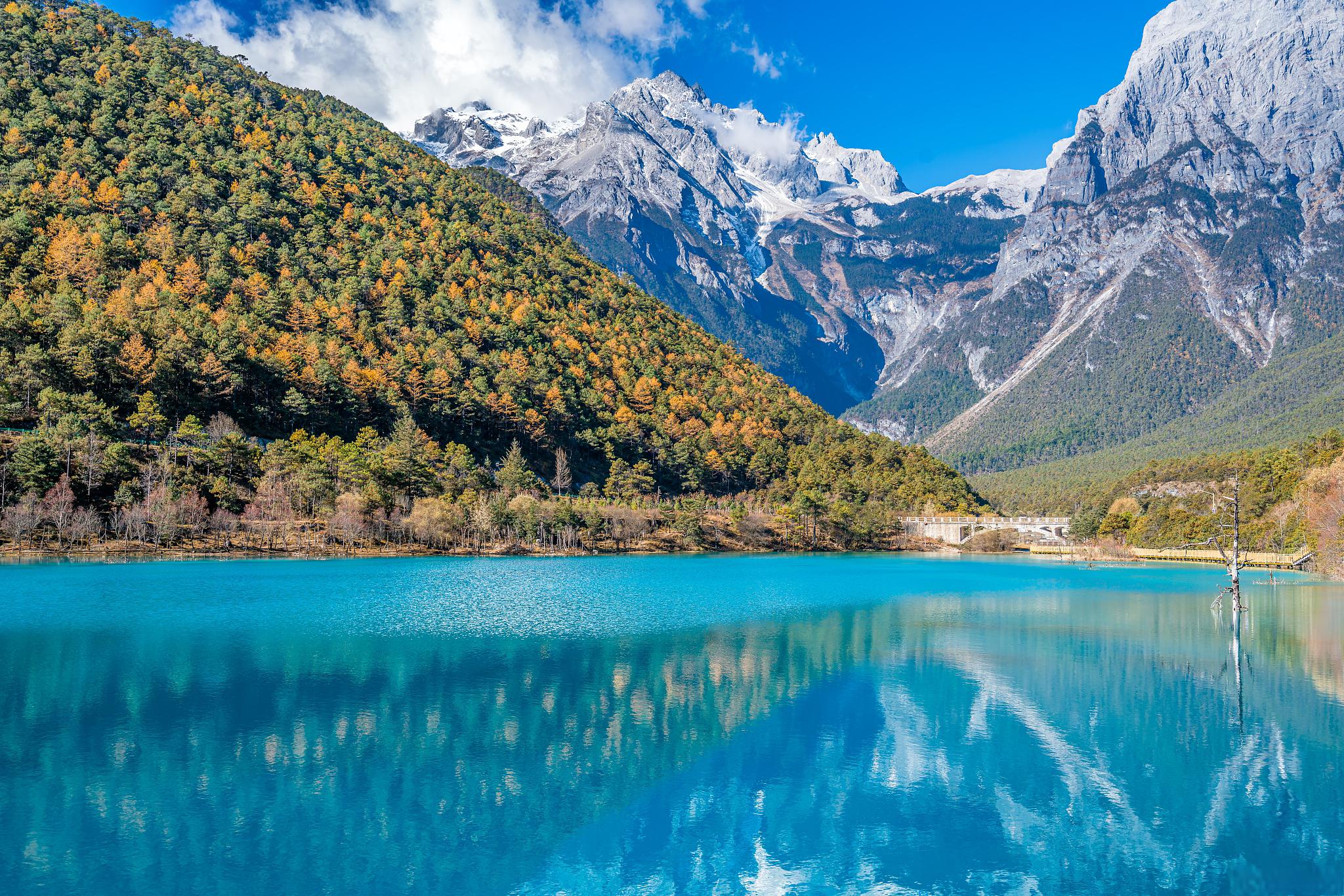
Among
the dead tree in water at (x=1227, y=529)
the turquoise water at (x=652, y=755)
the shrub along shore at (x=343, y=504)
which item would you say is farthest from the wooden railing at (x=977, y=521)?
the turquoise water at (x=652, y=755)

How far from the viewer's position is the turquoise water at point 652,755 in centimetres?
1803

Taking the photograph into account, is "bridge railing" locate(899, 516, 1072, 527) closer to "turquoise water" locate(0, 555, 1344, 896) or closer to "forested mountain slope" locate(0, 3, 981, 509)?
"forested mountain slope" locate(0, 3, 981, 509)

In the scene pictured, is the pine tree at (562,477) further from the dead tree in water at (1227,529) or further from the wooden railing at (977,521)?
the dead tree in water at (1227,529)

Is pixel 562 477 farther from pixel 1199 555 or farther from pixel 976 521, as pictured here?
pixel 1199 555

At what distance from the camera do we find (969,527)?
6629 inches

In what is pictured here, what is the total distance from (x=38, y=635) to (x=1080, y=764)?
4160 cm

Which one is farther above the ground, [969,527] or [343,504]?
[343,504]

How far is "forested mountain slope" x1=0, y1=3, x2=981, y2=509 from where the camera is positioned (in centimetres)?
11062

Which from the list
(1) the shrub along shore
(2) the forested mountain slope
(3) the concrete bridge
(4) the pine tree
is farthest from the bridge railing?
(4) the pine tree

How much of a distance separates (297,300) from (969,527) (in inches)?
4798

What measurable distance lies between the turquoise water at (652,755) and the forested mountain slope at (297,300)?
71.1 meters

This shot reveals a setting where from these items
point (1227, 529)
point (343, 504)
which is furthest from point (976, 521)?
point (343, 504)

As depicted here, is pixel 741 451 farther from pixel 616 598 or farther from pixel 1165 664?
pixel 1165 664

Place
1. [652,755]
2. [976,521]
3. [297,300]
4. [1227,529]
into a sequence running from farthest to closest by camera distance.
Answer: [976,521] < [297,300] < [1227,529] < [652,755]
